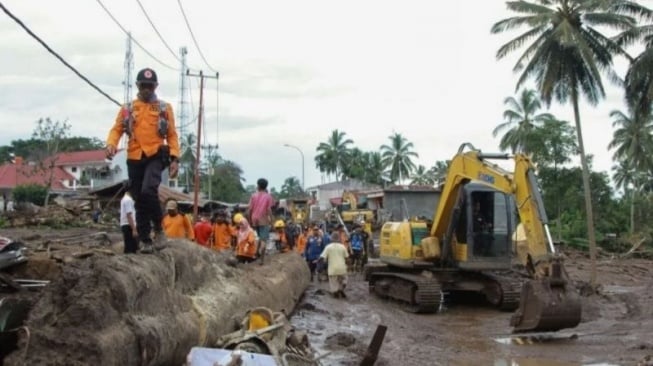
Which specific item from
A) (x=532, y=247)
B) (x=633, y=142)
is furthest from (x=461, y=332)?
(x=633, y=142)

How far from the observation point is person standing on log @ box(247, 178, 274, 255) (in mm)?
15281

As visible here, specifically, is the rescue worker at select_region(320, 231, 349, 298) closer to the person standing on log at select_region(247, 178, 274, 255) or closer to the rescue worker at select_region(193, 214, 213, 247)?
the rescue worker at select_region(193, 214, 213, 247)

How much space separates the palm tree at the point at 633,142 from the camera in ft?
205

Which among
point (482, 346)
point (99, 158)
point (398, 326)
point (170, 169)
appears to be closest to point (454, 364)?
point (482, 346)

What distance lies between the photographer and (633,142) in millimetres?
64188

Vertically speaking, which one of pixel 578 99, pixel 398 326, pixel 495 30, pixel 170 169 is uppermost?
pixel 495 30

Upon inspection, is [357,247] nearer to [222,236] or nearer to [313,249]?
[313,249]

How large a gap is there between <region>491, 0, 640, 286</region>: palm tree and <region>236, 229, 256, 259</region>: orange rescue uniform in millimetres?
18411

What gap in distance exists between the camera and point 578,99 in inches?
1302

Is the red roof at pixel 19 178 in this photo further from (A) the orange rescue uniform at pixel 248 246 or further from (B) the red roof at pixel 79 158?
(A) the orange rescue uniform at pixel 248 246

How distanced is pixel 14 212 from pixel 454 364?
1117 inches

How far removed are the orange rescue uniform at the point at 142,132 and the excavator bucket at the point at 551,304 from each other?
21.2ft

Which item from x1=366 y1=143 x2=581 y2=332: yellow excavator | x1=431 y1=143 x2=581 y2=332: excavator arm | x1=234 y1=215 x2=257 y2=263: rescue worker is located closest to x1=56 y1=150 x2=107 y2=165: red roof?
x1=366 y1=143 x2=581 y2=332: yellow excavator

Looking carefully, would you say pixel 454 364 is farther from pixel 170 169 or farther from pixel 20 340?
pixel 20 340
